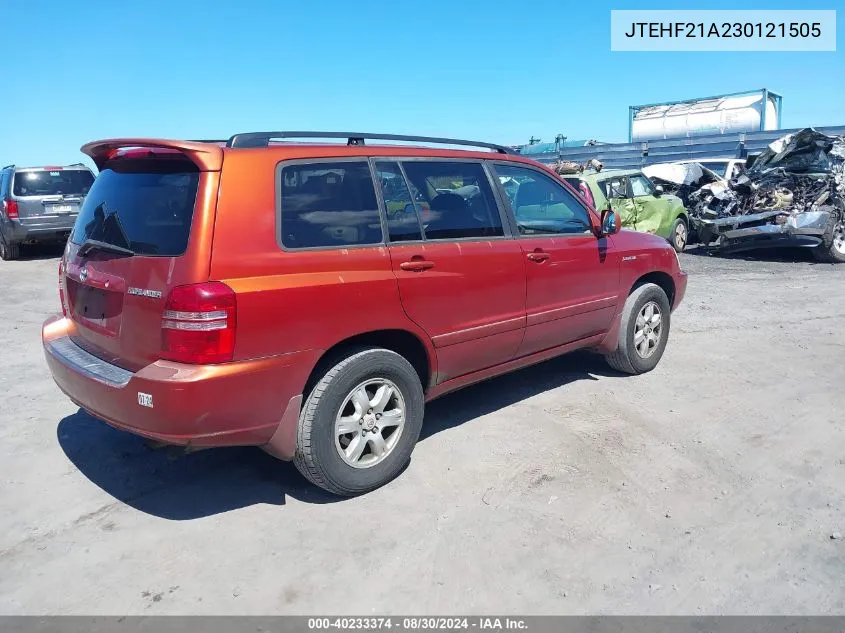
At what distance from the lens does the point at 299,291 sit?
3.14 m

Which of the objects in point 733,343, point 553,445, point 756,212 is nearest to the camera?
point 553,445

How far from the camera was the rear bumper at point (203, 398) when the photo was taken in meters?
2.93

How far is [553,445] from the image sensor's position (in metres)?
4.14

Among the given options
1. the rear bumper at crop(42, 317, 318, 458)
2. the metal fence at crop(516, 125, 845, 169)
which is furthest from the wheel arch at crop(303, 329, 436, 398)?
the metal fence at crop(516, 125, 845, 169)

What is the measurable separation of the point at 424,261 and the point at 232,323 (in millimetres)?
1192

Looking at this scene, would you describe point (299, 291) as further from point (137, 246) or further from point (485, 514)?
point (485, 514)

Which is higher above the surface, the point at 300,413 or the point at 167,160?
the point at 167,160

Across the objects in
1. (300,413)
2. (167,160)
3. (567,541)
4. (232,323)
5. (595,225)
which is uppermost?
(167,160)

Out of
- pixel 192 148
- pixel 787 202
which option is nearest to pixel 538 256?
pixel 192 148

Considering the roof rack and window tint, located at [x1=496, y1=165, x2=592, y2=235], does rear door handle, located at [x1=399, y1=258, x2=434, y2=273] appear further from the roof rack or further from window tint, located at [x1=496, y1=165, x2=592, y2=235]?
window tint, located at [x1=496, y1=165, x2=592, y2=235]

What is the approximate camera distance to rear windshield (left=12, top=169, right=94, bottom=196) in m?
12.7

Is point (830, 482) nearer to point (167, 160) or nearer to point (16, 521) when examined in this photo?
point (167, 160)

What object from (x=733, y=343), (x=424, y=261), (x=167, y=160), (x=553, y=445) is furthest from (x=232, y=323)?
(x=733, y=343)

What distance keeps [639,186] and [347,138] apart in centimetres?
1014
